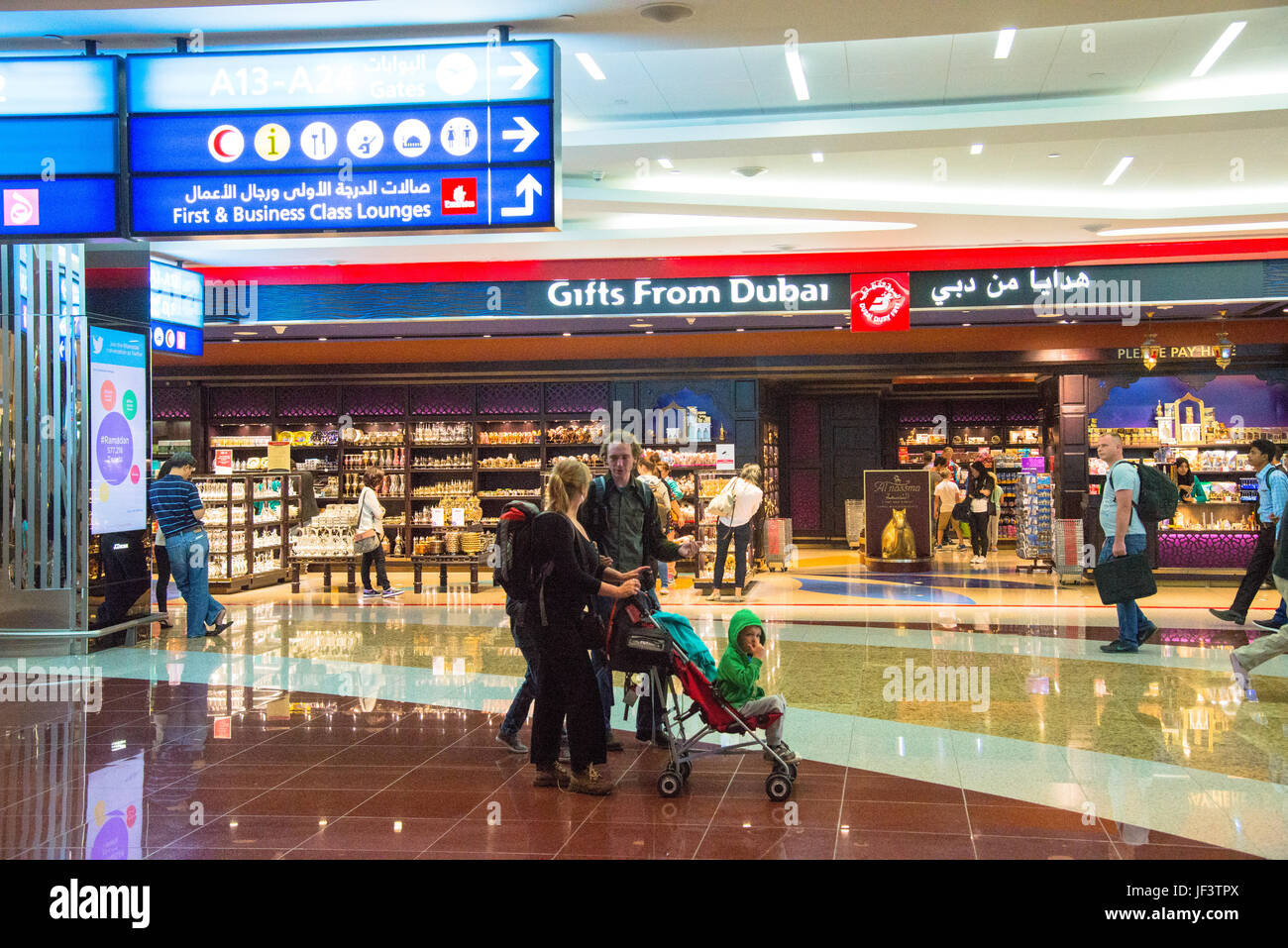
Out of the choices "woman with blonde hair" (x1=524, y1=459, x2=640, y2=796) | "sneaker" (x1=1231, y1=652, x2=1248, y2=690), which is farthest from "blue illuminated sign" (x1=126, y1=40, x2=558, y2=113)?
"sneaker" (x1=1231, y1=652, x2=1248, y2=690)

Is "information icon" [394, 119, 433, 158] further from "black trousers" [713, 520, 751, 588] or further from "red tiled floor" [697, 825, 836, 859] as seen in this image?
"black trousers" [713, 520, 751, 588]

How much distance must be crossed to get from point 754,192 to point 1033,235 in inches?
108

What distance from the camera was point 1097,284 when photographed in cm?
1034

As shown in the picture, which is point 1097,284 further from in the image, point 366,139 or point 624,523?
point 366,139

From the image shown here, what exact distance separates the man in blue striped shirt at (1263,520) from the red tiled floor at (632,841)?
21.3 feet

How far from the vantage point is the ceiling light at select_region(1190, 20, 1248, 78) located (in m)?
5.86

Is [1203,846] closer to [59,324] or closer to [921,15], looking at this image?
[921,15]

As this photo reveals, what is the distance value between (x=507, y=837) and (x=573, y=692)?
79 cm

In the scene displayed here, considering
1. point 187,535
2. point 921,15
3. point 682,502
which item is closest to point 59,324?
point 187,535

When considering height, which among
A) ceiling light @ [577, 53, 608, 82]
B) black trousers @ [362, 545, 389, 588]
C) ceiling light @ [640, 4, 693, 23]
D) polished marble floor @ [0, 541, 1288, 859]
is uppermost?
ceiling light @ [577, 53, 608, 82]

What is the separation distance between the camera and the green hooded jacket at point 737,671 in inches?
183

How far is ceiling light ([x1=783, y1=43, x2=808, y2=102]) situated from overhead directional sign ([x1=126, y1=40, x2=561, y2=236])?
2044 millimetres

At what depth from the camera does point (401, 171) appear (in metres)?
4.60

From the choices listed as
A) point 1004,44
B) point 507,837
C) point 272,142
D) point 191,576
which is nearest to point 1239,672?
point 1004,44
